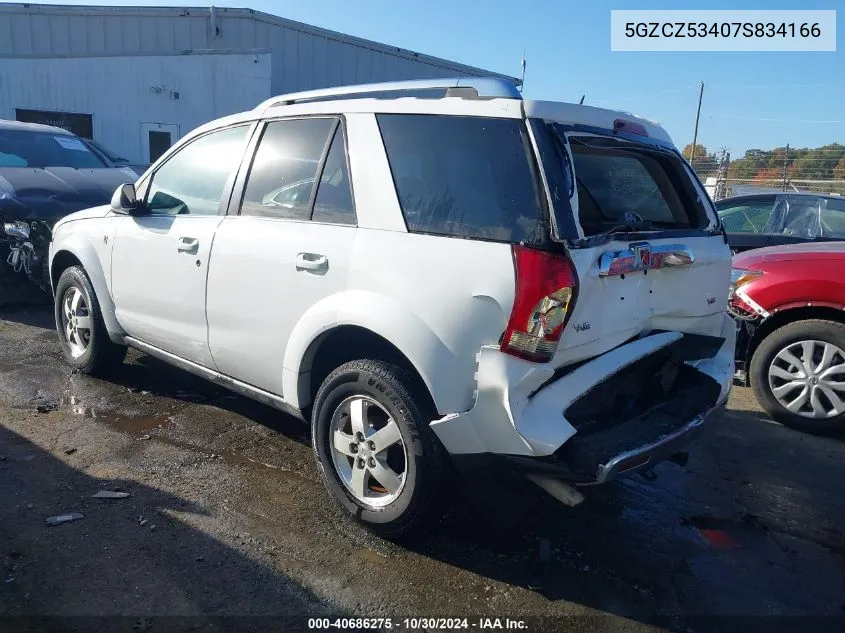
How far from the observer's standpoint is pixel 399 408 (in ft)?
9.35

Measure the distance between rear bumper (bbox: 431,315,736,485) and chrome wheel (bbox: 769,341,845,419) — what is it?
2375 millimetres

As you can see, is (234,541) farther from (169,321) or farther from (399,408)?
(169,321)

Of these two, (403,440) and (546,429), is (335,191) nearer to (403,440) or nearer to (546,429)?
(403,440)

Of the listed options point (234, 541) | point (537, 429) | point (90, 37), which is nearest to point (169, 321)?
point (234, 541)

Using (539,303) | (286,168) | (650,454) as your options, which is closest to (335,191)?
(286,168)

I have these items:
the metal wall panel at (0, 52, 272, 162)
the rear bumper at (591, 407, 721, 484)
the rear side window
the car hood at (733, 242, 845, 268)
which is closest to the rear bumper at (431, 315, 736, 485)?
the rear bumper at (591, 407, 721, 484)

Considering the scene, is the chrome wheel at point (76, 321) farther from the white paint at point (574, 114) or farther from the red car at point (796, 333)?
the red car at point (796, 333)

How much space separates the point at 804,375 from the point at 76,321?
521 cm

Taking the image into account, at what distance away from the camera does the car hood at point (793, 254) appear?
479 centimetres

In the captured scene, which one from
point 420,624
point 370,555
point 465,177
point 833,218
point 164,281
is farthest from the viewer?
point 833,218

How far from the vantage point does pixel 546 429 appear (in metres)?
2.52

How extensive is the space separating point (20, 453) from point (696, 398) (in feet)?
11.9

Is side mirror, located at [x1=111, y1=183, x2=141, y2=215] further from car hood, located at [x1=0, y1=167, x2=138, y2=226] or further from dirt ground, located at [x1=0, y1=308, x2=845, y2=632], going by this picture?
car hood, located at [x1=0, y1=167, x2=138, y2=226]

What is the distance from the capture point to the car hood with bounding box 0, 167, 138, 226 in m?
6.64
